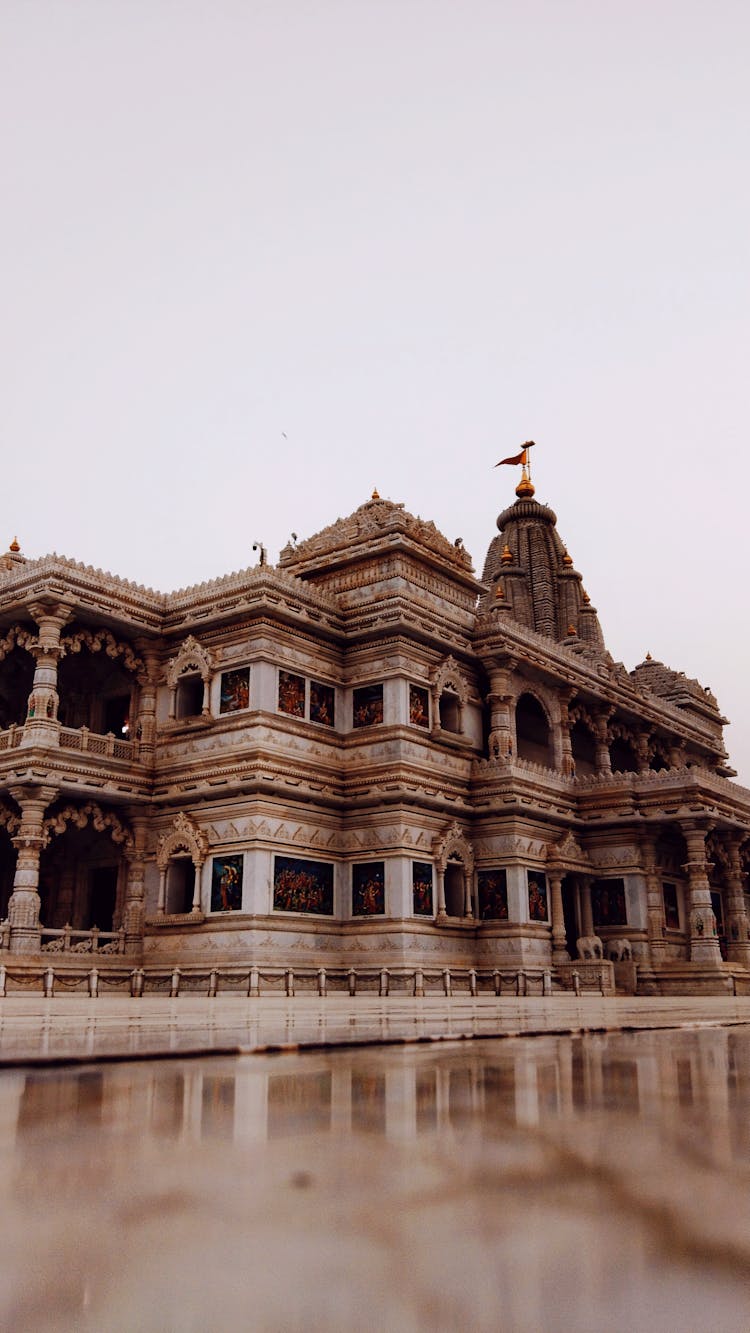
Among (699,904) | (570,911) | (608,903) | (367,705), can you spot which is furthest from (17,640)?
(699,904)

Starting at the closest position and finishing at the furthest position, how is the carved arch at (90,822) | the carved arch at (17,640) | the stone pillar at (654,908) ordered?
the carved arch at (90,822) < the carved arch at (17,640) < the stone pillar at (654,908)

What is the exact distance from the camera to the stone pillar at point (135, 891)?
25078 mm

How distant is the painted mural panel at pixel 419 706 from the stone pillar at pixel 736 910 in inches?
474

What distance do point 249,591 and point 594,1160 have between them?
79.4ft

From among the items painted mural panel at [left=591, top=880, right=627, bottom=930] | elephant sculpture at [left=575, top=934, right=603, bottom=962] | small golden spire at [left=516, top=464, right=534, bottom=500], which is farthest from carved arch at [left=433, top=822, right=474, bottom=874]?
small golden spire at [left=516, top=464, right=534, bottom=500]

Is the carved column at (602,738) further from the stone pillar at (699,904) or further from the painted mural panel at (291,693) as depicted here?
the painted mural panel at (291,693)

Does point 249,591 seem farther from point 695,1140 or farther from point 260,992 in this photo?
point 695,1140

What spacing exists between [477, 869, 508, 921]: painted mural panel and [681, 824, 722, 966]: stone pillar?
5.71m

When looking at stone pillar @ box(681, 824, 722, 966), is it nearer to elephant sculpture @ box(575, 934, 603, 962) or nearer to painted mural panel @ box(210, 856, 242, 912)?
elephant sculpture @ box(575, 934, 603, 962)

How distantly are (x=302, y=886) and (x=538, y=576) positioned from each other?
894 inches

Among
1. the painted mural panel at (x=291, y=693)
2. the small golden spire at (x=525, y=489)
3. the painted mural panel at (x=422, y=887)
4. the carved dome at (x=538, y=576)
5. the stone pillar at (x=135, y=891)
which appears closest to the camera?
the stone pillar at (x=135, y=891)

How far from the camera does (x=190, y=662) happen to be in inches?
1054

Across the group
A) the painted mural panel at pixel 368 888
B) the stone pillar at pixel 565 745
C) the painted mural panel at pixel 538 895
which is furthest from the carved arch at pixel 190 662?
the stone pillar at pixel 565 745

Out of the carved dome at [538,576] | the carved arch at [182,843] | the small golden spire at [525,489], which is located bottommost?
the carved arch at [182,843]
